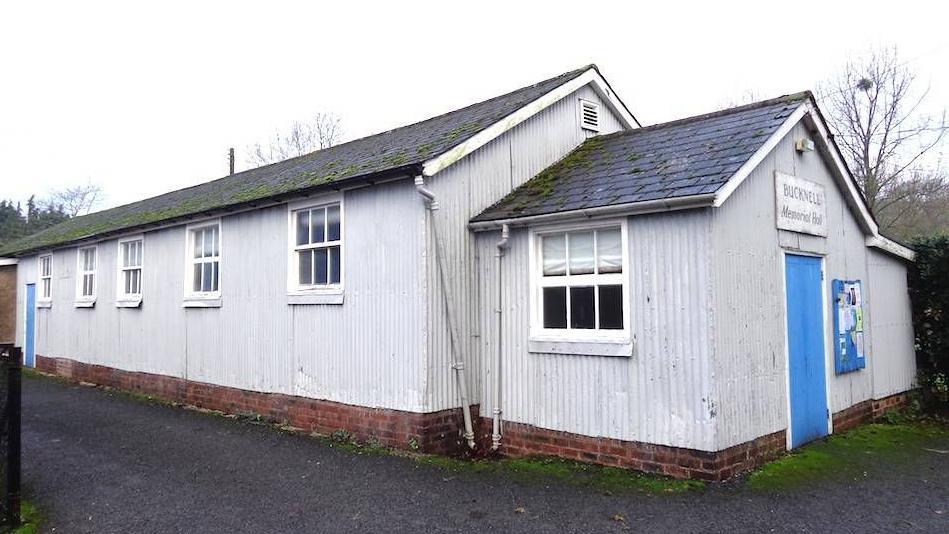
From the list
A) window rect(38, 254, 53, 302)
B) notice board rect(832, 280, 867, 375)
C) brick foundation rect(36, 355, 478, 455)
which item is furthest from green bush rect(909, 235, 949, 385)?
window rect(38, 254, 53, 302)

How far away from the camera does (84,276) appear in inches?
629

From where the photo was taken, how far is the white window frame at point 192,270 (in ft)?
37.2

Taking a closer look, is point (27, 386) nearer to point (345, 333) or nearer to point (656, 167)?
point (345, 333)

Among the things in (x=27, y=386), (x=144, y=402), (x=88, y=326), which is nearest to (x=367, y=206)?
(x=144, y=402)

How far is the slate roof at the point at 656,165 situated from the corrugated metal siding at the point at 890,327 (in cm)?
372

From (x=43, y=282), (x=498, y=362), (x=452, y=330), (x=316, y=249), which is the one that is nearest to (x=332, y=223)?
(x=316, y=249)

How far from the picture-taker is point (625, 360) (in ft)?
23.0

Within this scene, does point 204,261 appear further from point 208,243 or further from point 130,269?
point 130,269

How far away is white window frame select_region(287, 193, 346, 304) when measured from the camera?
902cm

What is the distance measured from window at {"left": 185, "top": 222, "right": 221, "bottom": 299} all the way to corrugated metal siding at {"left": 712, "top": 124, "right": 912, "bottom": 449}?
8451mm

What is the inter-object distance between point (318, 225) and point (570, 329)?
418 cm

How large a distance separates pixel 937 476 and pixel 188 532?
767 cm

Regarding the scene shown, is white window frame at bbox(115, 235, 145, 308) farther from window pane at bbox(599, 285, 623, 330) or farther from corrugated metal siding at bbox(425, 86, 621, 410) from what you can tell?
window pane at bbox(599, 285, 623, 330)

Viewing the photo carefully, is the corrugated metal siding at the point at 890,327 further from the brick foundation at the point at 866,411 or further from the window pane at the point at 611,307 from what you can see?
the window pane at the point at 611,307
